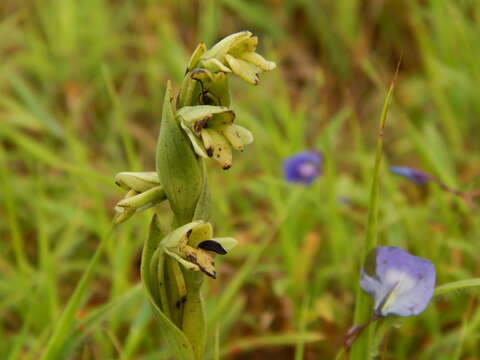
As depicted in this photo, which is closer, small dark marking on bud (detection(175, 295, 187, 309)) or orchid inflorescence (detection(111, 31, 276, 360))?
orchid inflorescence (detection(111, 31, 276, 360))

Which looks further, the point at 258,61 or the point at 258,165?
the point at 258,165

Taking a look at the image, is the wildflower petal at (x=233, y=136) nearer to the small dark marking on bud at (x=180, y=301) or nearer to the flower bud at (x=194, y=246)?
the flower bud at (x=194, y=246)

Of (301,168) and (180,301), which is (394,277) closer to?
(180,301)

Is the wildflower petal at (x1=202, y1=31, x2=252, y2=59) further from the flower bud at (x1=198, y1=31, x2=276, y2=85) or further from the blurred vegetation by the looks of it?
the blurred vegetation

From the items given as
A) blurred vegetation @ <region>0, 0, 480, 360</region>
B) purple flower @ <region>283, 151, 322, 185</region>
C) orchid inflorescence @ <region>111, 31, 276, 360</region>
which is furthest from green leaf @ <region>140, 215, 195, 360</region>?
purple flower @ <region>283, 151, 322, 185</region>

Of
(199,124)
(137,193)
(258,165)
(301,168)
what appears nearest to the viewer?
(199,124)

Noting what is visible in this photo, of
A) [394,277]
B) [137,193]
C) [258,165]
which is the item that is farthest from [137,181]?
[258,165]

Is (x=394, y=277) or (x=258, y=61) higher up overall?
(x=258, y=61)
